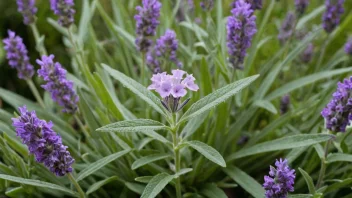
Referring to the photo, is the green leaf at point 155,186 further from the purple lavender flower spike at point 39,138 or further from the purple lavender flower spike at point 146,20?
the purple lavender flower spike at point 146,20

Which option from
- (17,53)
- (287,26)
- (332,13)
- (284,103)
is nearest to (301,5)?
(332,13)

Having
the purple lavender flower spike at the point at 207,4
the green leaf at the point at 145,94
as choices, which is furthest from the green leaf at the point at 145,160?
the purple lavender flower spike at the point at 207,4

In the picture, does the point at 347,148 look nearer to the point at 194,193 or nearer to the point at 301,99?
the point at 194,193

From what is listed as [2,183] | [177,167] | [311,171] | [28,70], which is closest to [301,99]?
[311,171]

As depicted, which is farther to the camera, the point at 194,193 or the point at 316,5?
the point at 316,5

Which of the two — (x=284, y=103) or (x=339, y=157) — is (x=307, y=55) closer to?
(x=284, y=103)

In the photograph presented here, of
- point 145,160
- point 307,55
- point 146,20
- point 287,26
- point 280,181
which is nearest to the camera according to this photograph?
point 280,181

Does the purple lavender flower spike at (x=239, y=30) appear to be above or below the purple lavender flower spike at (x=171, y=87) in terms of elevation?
above
